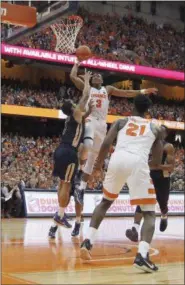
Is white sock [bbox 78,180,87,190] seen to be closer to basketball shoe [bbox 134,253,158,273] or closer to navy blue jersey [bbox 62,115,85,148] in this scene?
navy blue jersey [bbox 62,115,85,148]

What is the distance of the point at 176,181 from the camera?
21016 mm

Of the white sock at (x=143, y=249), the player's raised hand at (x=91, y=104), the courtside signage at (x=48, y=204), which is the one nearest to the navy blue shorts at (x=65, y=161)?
the player's raised hand at (x=91, y=104)

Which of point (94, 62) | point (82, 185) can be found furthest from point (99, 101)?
point (94, 62)

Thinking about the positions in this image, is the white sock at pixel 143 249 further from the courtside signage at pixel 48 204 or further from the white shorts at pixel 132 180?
the courtside signage at pixel 48 204

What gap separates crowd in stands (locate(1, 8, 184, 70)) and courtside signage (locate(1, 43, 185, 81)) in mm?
410

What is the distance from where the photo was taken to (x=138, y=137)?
5434 millimetres

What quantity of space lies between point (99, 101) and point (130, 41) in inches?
813

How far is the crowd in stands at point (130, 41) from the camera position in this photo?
73.3 ft

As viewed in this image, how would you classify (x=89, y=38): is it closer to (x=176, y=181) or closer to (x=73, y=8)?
(x=176, y=181)

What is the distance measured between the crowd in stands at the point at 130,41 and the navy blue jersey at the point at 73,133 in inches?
549

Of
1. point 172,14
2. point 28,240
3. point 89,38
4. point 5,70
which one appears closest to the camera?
point 28,240

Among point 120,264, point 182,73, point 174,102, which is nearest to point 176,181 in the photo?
point 174,102

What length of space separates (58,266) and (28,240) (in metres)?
2.81

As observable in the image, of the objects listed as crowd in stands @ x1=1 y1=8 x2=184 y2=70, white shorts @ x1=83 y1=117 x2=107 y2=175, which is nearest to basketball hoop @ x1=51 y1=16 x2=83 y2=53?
white shorts @ x1=83 y1=117 x2=107 y2=175
